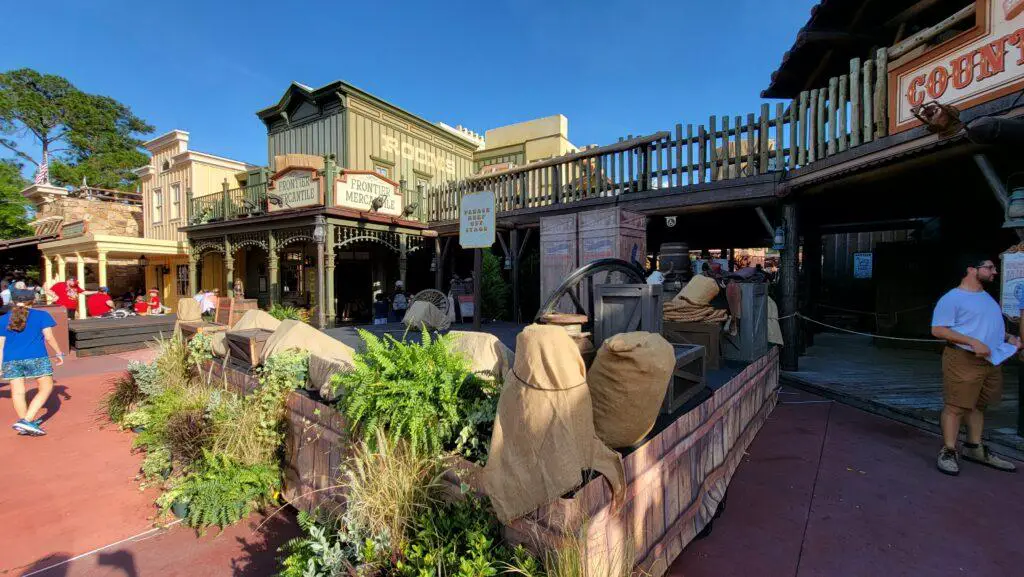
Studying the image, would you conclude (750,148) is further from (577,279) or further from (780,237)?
(577,279)

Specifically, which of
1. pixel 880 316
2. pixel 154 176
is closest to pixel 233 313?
pixel 880 316

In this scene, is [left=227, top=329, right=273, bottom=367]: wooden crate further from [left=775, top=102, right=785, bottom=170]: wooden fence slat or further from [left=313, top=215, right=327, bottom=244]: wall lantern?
[left=775, top=102, right=785, bottom=170]: wooden fence slat

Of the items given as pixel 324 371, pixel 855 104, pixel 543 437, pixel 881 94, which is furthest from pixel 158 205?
pixel 881 94

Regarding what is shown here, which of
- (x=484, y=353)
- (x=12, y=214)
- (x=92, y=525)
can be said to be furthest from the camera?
(x=12, y=214)

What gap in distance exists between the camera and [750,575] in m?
2.58

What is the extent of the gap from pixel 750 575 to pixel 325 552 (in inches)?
99.4

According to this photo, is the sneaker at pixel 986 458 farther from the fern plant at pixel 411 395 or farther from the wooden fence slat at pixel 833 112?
the fern plant at pixel 411 395

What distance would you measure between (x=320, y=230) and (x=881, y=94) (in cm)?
1092

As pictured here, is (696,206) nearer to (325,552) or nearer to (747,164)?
(747,164)

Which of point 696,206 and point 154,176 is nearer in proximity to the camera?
point 696,206

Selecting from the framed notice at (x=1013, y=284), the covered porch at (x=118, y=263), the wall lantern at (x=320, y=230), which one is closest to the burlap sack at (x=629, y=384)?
the framed notice at (x=1013, y=284)

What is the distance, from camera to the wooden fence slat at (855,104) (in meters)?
5.40

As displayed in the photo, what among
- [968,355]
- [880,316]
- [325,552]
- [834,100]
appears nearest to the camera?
[325,552]

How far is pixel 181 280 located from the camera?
60.5 feet
